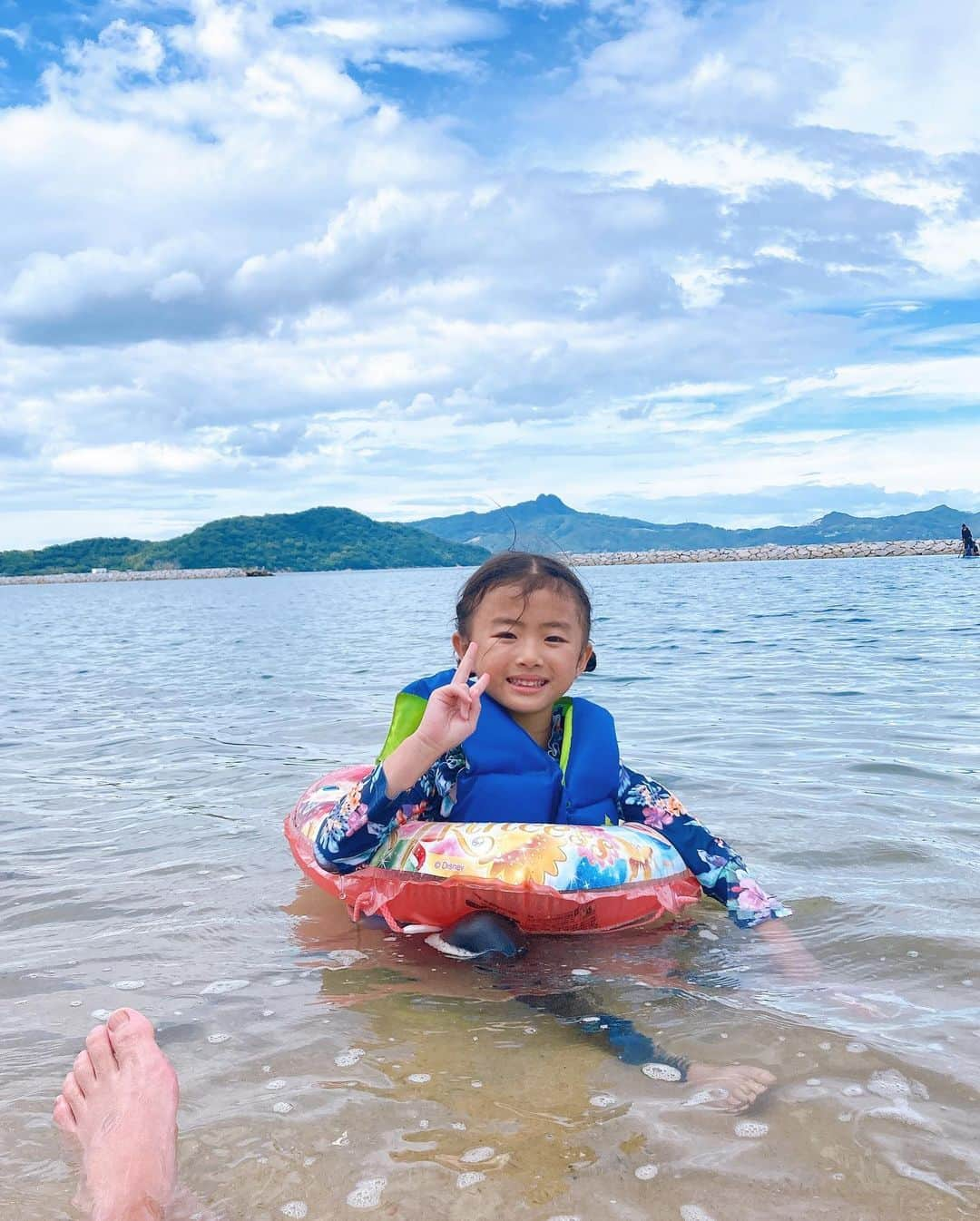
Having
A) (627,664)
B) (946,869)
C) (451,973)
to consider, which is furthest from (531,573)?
(627,664)

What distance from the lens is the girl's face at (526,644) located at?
12.2 feet

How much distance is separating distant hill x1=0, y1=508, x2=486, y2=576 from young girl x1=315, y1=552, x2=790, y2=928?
151099 mm

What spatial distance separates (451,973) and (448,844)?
41 cm

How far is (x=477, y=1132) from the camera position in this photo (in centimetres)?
241

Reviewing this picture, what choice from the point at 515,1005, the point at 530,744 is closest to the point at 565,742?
the point at 530,744

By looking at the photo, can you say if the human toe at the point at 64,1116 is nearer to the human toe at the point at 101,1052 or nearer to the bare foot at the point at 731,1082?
the human toe at the point at 101,1052

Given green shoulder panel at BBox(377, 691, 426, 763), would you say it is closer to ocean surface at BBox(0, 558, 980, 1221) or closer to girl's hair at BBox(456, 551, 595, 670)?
girl's hair at BBox(456, 551, 595, 670)

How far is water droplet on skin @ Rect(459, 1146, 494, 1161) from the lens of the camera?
90.3 inches

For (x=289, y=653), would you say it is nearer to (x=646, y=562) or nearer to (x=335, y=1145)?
(x=335, y=1145)

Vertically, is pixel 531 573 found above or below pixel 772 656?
above

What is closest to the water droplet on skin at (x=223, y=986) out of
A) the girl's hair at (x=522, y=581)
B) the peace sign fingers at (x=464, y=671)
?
the peace sign fingers at (x=464, y=671)

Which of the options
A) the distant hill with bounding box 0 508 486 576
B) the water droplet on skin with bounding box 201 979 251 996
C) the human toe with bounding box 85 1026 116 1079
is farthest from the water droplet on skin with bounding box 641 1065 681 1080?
the distant hill with bounding box 0 508 486 576

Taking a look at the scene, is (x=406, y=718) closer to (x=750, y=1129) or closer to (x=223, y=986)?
(x=223, y=986)

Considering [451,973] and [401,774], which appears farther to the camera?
[451,973]
